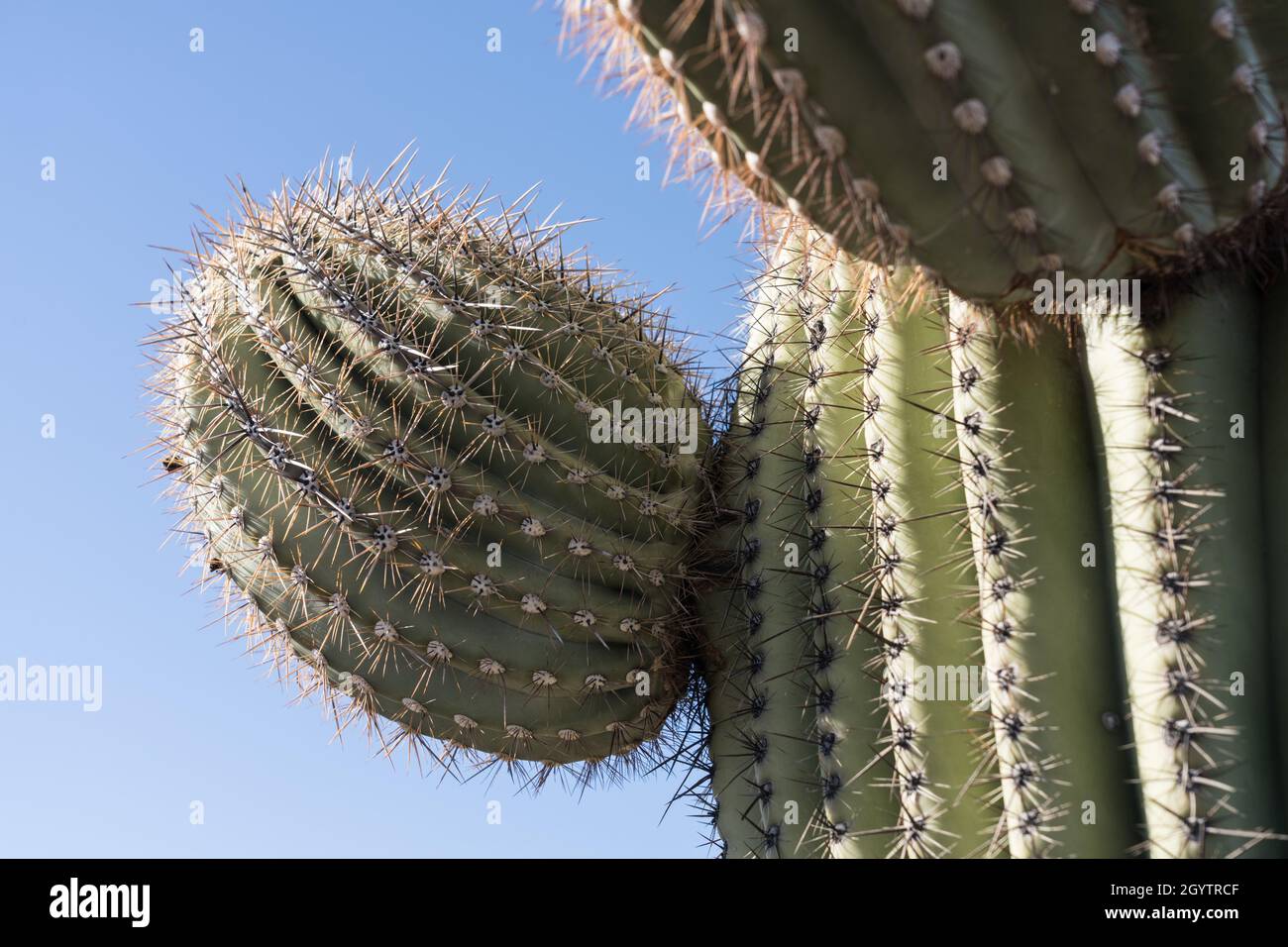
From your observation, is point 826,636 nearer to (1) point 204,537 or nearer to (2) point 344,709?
(2) point 344,709

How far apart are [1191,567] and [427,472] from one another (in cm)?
178

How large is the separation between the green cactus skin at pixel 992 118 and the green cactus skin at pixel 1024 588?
0.24 metres

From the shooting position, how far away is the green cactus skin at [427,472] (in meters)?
3.41

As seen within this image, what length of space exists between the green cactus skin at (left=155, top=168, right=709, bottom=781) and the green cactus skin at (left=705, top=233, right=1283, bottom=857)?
486mm

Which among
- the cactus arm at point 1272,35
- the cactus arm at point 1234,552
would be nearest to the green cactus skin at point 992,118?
the cactus arm at point 1272,35

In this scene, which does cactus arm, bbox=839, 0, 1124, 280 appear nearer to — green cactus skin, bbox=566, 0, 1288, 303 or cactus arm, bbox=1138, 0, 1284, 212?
green cactus skin, bbox=566, 0, 1288, 303

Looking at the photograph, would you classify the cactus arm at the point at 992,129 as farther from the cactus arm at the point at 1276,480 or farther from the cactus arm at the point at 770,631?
the cactus arm at the point at 770,631

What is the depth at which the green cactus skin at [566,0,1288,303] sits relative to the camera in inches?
92.7

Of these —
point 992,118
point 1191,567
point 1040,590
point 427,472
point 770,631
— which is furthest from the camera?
point 770,631

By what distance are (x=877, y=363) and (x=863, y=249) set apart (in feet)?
2.32

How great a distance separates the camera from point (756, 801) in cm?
368

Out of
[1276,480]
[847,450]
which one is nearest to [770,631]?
[847,450]

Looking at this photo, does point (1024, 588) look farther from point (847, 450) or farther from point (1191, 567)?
point (847, 450)

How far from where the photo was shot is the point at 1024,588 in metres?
2.82
